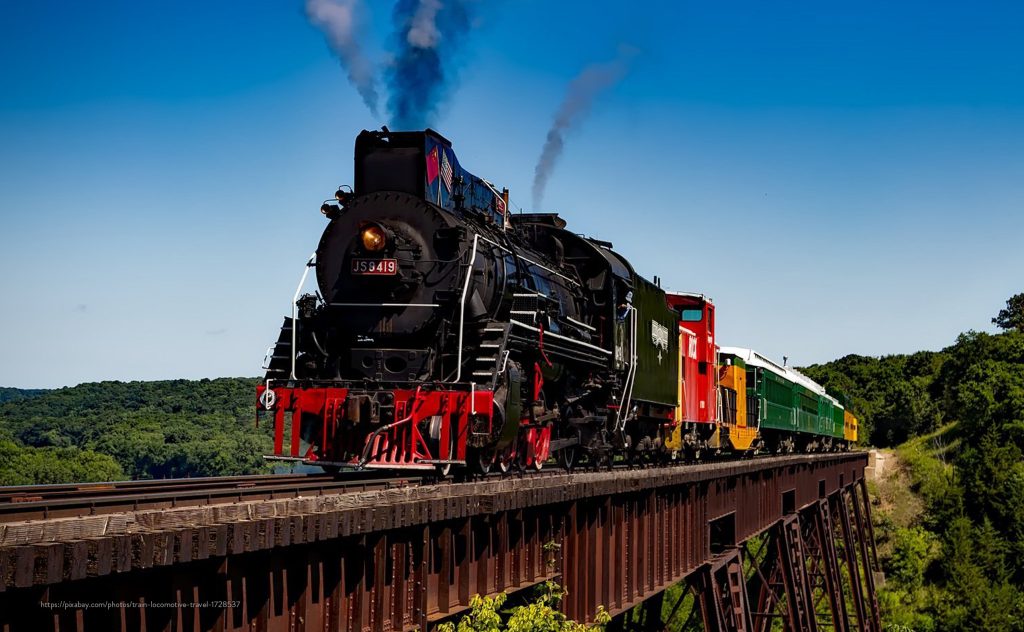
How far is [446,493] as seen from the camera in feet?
30.3

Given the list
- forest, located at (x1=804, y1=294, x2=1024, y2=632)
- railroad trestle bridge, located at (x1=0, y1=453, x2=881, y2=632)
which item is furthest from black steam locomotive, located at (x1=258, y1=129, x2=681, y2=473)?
forest, located at (x1=804, y1=294, x2=1024, y2=632)

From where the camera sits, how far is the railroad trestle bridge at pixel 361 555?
541 centimetres

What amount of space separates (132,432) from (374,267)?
45.5 m

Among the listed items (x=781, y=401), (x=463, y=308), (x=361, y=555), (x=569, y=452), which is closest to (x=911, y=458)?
(x=781, y=401)

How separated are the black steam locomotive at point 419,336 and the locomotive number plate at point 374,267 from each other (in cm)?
2

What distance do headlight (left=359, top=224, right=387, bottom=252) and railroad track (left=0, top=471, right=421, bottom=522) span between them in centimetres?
301

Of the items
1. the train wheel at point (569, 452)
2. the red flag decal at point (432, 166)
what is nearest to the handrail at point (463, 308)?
the red flag decal at point (432, 166)

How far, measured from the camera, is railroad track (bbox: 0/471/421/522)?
7958 millimetres

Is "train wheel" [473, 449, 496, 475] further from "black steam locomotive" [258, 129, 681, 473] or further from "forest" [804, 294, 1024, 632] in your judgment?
"forest" [804, 294, 1024, 632]

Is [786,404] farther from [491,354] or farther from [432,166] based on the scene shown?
[491,354]

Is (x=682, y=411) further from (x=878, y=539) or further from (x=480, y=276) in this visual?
(x=878, y=539)

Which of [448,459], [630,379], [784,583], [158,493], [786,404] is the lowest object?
[784,583]

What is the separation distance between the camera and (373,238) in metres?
13.6

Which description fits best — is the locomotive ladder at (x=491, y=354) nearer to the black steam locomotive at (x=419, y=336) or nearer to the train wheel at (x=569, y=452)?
the black steam locomotive at (x=419, y=336)
